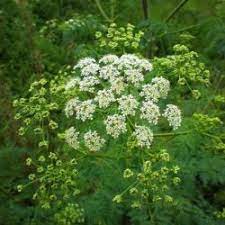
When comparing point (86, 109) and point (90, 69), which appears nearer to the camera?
point (86, 109)

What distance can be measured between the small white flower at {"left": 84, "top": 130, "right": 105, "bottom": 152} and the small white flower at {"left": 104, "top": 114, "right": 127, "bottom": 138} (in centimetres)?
12

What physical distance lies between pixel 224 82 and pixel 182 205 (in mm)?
2816

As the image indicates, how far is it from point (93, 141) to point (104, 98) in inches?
10.7

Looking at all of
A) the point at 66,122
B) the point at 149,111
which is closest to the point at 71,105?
the point at 149,111

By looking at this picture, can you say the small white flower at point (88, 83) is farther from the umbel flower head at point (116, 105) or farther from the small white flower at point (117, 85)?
the small white flower at point (117, 85)

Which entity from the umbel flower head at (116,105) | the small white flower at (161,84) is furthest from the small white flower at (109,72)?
the small white flower at (161,84)

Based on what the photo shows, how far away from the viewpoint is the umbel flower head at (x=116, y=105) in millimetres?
3389

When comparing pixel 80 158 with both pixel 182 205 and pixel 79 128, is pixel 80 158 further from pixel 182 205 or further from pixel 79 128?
pixel 182 205

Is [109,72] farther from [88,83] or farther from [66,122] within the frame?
[66,122]

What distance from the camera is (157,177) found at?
331cm

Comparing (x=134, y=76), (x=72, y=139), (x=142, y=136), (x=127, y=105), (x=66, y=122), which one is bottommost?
(x=66, y=122)

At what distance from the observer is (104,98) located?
343 cm

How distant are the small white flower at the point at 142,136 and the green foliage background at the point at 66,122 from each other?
385mm

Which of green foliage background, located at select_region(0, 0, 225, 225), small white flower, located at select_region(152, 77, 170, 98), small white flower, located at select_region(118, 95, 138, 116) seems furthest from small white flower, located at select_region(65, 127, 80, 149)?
small white flower, located at select_region(152, 77, 170, 98)
